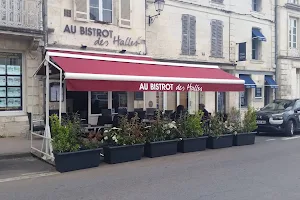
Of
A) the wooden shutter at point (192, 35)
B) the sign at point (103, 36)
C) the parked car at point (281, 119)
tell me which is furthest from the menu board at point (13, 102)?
the parked car at point (281, 119)

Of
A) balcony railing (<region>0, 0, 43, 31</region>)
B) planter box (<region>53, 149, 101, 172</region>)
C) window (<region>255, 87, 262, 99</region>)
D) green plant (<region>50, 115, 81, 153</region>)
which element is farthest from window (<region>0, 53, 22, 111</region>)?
window (<region>255, 87, 262, 99</region>)

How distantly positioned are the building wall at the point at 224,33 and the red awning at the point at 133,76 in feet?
15.4

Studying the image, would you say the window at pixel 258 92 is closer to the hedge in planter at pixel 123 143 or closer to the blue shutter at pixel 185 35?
the blue shutter at pixel 185 35

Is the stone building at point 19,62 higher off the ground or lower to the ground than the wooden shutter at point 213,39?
lower

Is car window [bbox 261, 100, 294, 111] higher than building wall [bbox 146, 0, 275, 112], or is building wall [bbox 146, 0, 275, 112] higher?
building wall [bbox 146, 0, 275, 112]

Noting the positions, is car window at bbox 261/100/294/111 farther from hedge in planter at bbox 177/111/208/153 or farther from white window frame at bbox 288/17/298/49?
white window frame at bbox 288/17/298/49

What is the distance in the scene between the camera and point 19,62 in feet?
40.3

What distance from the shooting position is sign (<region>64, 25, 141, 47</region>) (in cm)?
1304

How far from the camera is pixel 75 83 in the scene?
7.80 m

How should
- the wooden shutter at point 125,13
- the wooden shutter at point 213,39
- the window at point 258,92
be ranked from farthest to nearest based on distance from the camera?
the window at point 258,92 < the wooden shutter at point 213,39 < the wooden shutter at point 125,13

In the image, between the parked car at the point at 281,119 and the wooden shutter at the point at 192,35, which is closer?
the parked car at the point at 281,119

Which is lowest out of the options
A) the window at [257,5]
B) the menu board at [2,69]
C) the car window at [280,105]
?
the car window at [280,105]

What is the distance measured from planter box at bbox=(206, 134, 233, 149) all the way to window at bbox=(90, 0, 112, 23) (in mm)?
6657

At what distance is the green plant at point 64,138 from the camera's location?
24.0 ft
